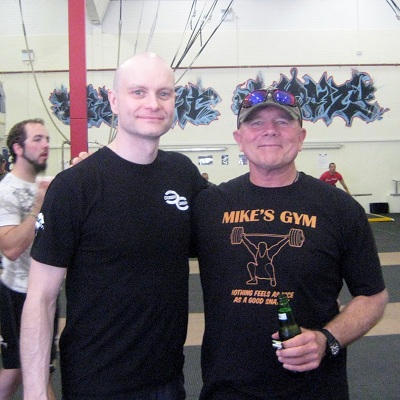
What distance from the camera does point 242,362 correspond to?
1.61 m

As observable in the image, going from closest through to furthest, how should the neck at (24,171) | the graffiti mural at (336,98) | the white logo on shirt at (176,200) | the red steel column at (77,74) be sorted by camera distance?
the white logo on shirt at (176,200) < the neck at (24,171) < the red steel column at (77,74) < the graffiti mural at (336,98)

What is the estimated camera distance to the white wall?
13.9 m

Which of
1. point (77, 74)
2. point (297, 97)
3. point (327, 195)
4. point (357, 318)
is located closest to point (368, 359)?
point (357, 318)

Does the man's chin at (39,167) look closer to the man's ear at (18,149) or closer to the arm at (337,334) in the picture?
the man's ear at (18,149)

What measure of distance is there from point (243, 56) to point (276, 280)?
44.6ft

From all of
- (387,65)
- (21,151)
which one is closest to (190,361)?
(21,151)

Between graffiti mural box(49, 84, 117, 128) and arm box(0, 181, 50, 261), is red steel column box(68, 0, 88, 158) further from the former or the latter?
graffiti mural box(49, 84, 117, 128)

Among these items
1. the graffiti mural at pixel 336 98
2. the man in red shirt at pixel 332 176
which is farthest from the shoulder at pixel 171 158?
the graffiti mural at pixel 336 98

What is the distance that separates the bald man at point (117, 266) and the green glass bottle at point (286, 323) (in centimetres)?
40

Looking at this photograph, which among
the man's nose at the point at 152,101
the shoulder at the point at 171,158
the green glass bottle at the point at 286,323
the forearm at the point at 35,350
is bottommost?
the forearm at the point at 35,350

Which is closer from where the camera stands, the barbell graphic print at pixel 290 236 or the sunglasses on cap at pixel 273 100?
the barbell graphic print at pixel 290 236

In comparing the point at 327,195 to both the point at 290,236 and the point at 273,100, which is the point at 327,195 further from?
the point at 273,100

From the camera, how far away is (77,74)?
3.84 metres

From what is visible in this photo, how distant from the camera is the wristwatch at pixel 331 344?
60.5 inches
